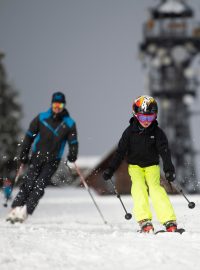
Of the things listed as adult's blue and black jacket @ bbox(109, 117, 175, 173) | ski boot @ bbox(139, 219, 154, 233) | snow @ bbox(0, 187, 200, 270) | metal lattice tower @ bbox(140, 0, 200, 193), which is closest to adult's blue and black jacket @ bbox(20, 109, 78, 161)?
adult's blue and black jacket @ bbox(109, 117, 175, 173)

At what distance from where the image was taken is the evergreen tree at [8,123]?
42.3m

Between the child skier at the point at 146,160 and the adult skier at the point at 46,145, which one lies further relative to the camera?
the adult skier at the point at 46,145

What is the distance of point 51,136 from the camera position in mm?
9586

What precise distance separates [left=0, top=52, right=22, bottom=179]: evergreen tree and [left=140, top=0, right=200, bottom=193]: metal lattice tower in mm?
10521

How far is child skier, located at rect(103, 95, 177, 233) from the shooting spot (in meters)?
7.33

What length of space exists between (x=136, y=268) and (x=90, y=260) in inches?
16.3

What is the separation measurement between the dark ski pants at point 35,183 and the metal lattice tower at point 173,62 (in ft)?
94.6

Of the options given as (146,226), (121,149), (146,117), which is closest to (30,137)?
(121,149)

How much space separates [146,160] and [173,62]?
33.2 m

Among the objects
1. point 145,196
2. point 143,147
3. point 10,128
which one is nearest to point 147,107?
point 143,147

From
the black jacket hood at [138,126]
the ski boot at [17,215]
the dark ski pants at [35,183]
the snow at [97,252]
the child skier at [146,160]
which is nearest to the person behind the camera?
the snow at [97,252]

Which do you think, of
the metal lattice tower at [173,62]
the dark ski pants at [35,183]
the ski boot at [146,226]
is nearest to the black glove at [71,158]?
the dark ski pants at [35,183]

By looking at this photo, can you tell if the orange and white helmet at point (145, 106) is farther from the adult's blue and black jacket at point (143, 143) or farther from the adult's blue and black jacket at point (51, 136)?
the adult's blue and black jacket at point (51, 136)

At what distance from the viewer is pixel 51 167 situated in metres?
9.54
